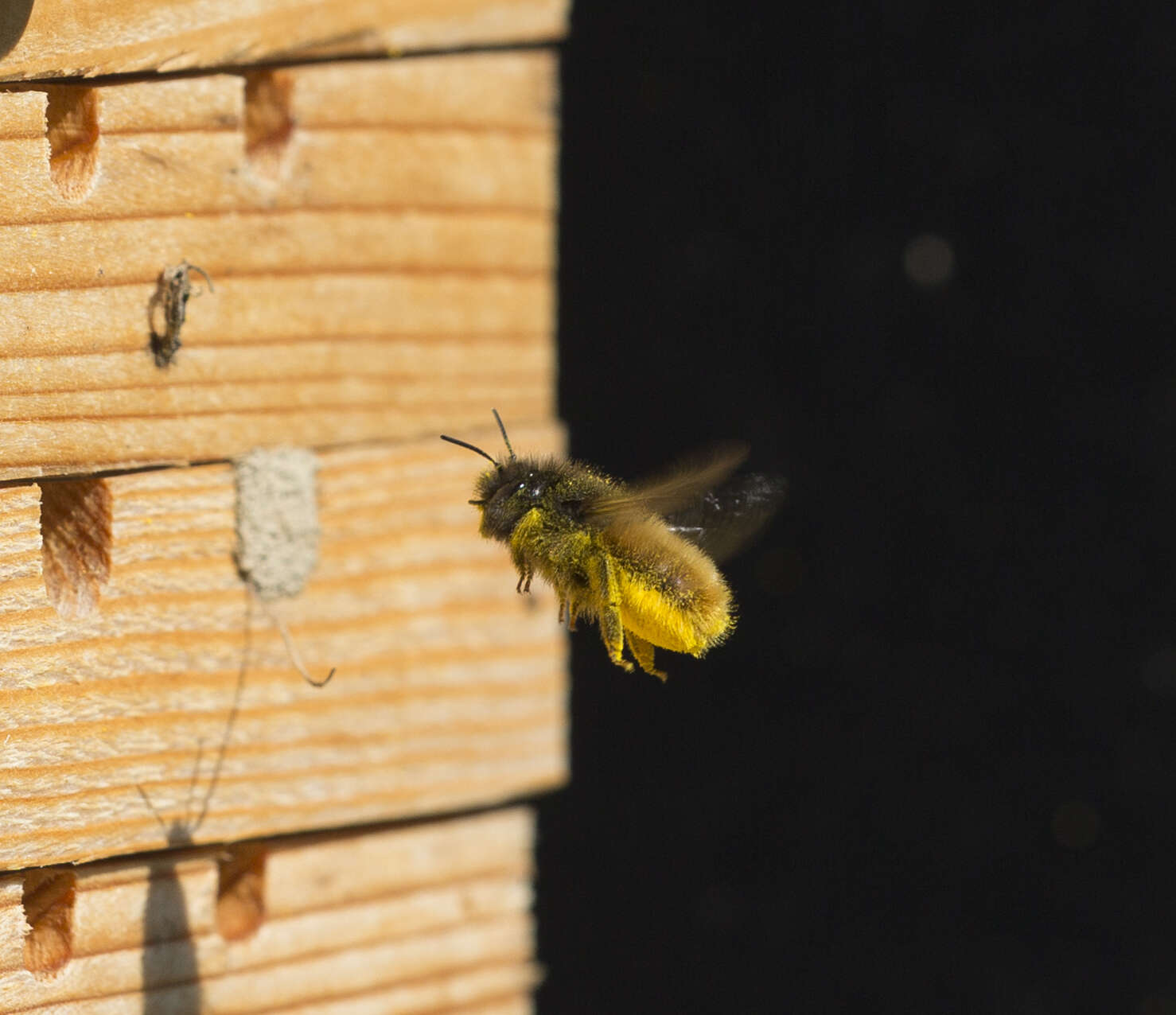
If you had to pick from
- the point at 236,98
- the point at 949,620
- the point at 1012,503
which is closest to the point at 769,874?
the point at 949,620

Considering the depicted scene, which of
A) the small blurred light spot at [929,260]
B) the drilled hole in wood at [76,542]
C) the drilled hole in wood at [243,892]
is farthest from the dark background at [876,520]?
the drilled hole in wood at [76,542]

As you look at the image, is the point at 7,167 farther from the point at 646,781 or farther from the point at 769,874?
the point at 769,874

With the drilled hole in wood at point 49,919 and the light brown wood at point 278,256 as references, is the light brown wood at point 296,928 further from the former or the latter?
the light brown wood at point 278,256

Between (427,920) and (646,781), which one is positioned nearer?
(427,920)

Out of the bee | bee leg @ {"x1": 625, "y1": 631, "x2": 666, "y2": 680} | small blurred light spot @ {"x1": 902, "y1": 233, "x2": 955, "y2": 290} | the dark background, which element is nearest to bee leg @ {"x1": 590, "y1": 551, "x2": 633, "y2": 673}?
the bee

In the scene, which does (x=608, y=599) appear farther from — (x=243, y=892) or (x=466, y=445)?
(x=243, y=892)

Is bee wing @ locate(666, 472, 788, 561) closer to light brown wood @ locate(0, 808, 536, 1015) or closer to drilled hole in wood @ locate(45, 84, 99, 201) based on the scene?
light brown wood @ locate(0, 808, 536, 1015)

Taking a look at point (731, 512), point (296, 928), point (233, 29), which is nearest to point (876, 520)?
point (731, 512)
